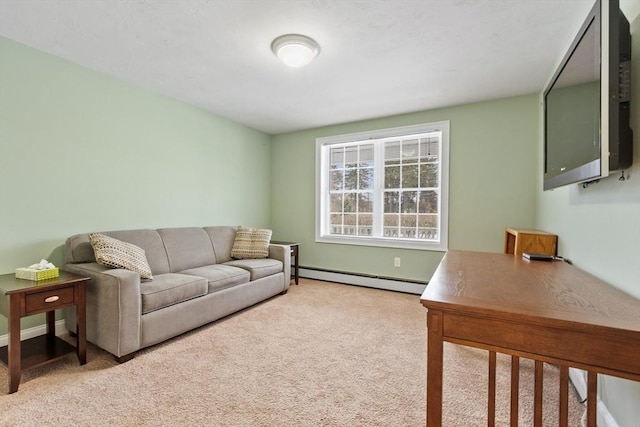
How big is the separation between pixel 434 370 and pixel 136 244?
9.14 feet

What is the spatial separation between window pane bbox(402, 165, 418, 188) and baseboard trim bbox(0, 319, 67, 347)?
3.93m

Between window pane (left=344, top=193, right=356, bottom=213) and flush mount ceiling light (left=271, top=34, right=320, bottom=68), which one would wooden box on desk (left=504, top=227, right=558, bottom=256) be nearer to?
flush mount ceiling light (left=271, top=34, right=320, bottom=68)

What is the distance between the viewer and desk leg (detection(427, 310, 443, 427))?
0.99 metres

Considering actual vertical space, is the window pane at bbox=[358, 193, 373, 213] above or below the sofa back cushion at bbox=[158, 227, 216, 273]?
above

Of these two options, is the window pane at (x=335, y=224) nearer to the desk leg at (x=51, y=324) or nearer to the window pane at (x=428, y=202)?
the window pane at (x=428, y=202)

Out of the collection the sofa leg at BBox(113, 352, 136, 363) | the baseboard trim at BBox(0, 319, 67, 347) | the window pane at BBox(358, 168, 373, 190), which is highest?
the window pane at BBox(358, 168, 373, 190)

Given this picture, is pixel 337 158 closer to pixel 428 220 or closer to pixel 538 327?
pixel 428 220

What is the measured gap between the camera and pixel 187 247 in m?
3.14

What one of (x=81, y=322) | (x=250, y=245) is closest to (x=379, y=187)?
(x=250, y=245)

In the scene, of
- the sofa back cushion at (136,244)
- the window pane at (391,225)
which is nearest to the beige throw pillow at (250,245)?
the sofa back cushion at (136,244)

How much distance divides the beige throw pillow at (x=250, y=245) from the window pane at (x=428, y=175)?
7.22ft

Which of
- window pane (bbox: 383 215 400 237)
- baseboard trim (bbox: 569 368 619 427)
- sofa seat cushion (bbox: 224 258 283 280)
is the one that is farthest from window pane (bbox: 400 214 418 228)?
baseboard trim (bbox: 569 368 619 427)

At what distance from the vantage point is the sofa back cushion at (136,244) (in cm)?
235

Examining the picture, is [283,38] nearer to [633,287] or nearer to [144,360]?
[633,287]
